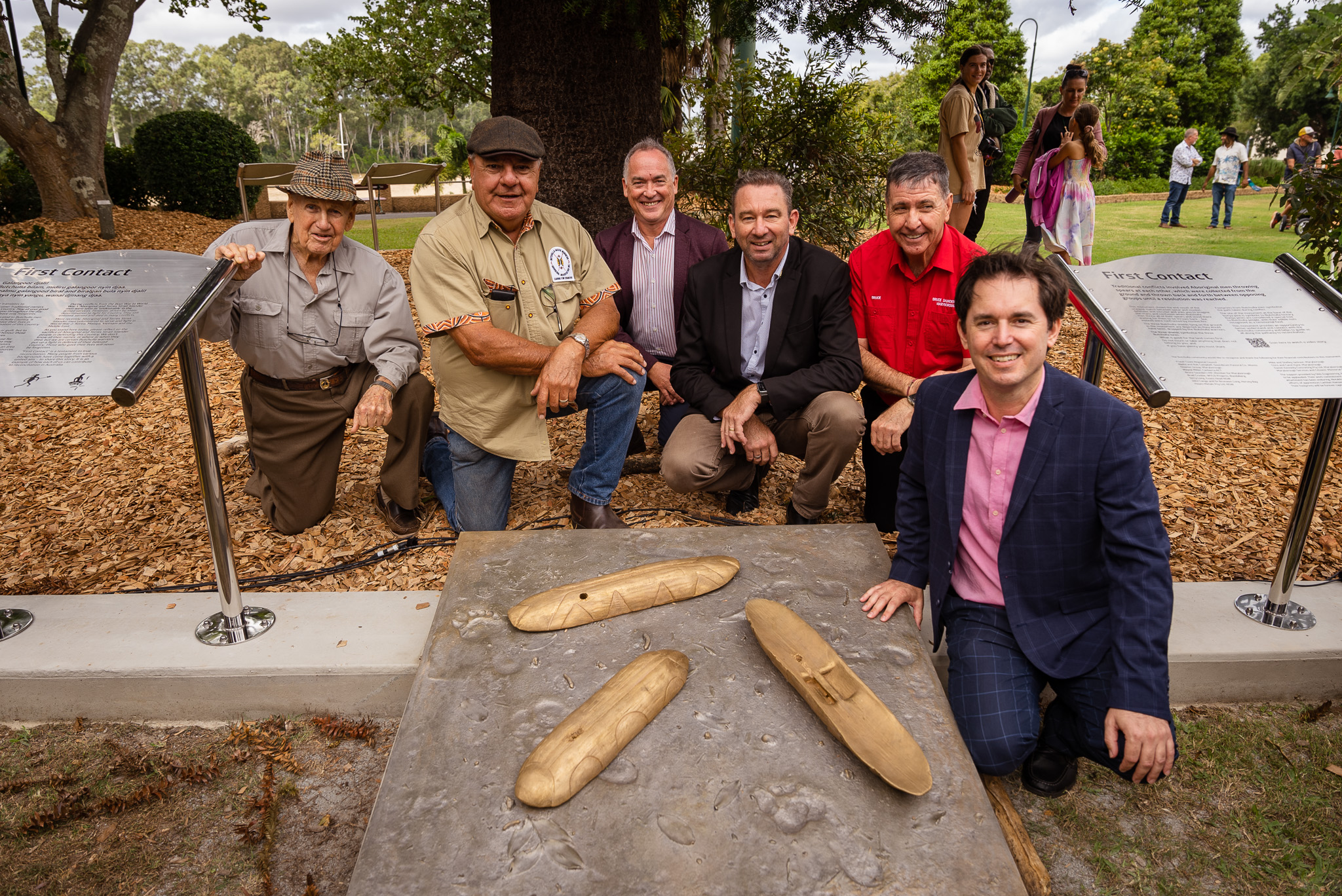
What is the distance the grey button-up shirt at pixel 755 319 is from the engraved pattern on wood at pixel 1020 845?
1.83 m

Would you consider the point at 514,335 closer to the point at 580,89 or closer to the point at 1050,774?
the point at 580,89

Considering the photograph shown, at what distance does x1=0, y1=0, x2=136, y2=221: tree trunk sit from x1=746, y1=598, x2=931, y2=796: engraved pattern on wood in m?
11.4

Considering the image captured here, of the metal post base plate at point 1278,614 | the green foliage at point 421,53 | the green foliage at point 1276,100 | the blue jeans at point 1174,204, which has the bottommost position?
the metal post base plate at point 1278,614

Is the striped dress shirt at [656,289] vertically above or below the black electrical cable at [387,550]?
above

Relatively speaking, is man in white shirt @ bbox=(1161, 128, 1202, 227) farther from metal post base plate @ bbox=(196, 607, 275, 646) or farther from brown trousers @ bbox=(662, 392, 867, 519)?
metal post base plate @ bbox=(196, 607, 275, 646)

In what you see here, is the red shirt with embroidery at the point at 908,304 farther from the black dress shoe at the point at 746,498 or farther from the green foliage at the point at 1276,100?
the green foliage at the point at 1276,100

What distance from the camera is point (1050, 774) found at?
2293 mm

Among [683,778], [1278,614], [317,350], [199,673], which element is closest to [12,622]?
[199,673]

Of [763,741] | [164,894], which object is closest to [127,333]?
[164,894]

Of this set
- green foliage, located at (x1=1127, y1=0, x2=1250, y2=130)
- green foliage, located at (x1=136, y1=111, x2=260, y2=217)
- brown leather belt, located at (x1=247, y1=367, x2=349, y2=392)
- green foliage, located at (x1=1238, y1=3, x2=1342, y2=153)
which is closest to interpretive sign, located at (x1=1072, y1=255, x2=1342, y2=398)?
brown leather belt, located at (x1=247, y1=367, x2=349, y2=392)

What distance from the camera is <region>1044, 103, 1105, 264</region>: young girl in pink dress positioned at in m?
6.57

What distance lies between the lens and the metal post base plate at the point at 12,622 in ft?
8.79

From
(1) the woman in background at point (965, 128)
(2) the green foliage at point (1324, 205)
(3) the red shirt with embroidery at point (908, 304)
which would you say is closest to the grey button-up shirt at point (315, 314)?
(3) the red shirt with embroidery at point (908, 304)

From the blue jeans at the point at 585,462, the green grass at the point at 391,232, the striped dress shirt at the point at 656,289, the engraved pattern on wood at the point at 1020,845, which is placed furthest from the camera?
the green grass at the point at 391,232
